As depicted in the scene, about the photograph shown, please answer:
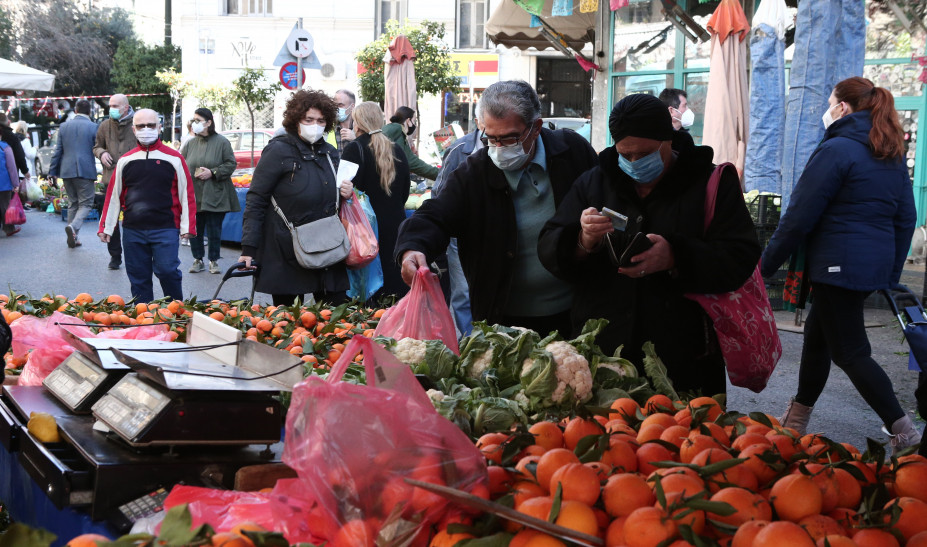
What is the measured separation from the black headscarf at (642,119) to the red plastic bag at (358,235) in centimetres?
380

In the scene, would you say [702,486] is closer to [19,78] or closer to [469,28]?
[19,78]

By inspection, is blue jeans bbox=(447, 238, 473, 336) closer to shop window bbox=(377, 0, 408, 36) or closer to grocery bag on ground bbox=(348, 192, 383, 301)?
grocery bag on ground bbox=(348, 192, 383, 301)

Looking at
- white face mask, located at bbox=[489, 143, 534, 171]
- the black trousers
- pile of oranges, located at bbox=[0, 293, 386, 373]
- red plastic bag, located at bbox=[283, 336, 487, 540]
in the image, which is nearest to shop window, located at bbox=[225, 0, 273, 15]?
pile of oranges, located at bbox=[0, 293, 386, 373]

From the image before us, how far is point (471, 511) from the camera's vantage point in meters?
1.81

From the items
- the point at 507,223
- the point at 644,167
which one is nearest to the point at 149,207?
the point at 507,223

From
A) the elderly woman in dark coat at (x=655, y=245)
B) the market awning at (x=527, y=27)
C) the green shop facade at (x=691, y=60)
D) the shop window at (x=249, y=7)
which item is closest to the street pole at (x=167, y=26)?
the shop window at (x=249, y=7)

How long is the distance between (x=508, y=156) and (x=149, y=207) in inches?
188

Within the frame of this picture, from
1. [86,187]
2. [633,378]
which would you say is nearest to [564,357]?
[633,378]

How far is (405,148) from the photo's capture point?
28.2 ft

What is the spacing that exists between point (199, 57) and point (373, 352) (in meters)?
37.4

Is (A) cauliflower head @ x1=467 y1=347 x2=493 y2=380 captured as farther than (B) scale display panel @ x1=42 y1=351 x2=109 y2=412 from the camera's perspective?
Yes

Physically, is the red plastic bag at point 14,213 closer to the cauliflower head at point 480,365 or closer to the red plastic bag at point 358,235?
the red plastic bag at point 358,235

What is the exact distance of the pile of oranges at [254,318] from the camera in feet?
13.3

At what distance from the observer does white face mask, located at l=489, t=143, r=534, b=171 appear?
11.7 ft
